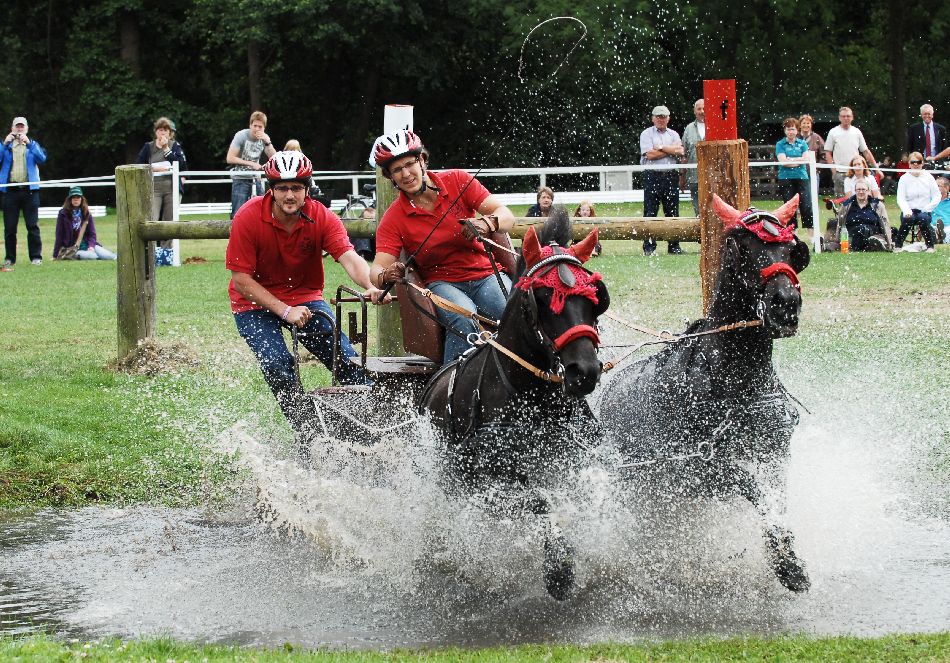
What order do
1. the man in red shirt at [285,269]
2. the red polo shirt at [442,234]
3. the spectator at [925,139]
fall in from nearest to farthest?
the red polo shirt at [442,234], the man in red shirt at [285,269], the spectator at [925,139]

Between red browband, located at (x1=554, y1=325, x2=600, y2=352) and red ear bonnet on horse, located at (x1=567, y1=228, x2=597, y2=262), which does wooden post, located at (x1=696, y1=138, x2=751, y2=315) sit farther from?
red browband, located at (x1=554, y1=325, x2=600, y2=352)

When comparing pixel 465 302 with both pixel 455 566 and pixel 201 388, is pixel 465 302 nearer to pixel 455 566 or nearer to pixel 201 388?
pixel 455 566

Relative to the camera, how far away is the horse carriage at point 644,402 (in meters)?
5.62

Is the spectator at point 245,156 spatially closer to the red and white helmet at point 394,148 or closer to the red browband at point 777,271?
the red and white helmet at point 394,148

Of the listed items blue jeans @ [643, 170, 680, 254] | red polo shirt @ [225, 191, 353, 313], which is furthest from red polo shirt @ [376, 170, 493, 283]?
blue jeans @ [643, 170, 680, 254]

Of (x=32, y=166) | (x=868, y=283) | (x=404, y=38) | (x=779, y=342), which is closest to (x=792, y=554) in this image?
(x=779, y=342)

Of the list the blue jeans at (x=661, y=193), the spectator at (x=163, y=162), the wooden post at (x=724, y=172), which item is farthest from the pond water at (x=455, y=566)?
the spectator at (x=163, y=162)

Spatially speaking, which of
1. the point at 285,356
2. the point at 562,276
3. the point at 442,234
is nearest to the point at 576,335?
the point at 562,276

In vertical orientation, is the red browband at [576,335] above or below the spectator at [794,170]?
below

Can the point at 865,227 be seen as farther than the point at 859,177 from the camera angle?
No

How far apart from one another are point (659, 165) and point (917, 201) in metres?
3.58

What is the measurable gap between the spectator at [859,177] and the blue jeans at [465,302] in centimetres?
1131

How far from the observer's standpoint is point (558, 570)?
5750 millimetres

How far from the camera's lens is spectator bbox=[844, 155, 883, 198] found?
17828 millimetres
